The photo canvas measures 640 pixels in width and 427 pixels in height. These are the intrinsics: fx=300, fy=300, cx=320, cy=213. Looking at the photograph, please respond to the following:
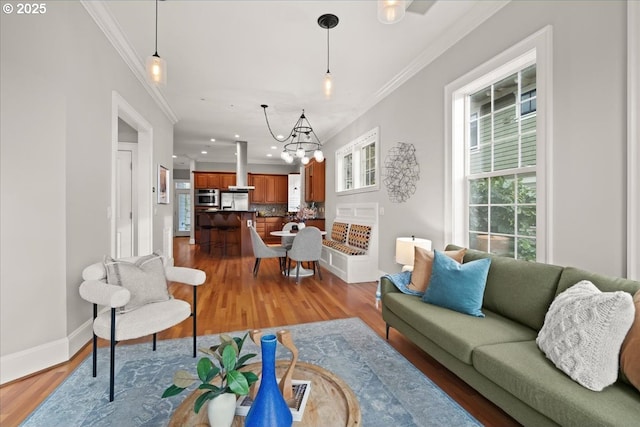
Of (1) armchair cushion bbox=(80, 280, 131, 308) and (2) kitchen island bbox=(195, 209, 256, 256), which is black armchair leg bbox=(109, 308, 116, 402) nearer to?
(1) armchair cushion bbox=(80, 280, 131, 308)

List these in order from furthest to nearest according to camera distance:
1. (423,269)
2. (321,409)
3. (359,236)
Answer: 1. (359,236)
2. (423,269)
3. (321,409)

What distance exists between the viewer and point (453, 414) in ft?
5.60

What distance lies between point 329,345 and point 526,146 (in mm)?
2357

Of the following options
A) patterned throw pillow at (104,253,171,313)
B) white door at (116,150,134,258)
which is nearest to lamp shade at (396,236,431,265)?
patterned throw pillow at (104,253,171,313)

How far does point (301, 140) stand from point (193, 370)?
21.8 ft

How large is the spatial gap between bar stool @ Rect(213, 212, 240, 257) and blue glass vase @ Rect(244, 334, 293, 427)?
22.1 feet

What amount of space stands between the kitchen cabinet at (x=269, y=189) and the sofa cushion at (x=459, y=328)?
890 centimetres

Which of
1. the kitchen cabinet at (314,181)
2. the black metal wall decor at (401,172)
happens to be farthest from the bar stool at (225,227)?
the black metal wall decor at (401,172)

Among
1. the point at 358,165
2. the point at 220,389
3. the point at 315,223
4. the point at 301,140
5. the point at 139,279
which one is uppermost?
the point at 301,140

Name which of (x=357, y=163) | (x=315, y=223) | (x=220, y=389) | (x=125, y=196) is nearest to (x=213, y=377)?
(x=220, y=389)

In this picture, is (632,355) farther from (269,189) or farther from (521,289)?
(269,189)

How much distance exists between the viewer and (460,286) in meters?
2.18

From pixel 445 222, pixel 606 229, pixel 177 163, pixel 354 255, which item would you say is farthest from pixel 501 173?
pixel 177 163

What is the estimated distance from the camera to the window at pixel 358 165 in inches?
205
